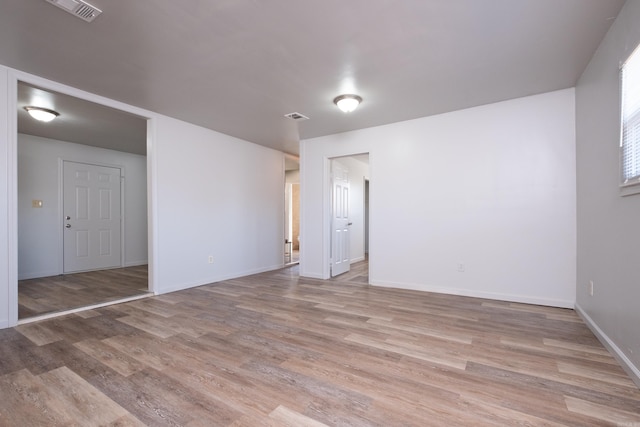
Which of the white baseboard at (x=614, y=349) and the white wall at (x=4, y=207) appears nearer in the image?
the white baseboard at (x=614, y=349)

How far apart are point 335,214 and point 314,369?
3498mm

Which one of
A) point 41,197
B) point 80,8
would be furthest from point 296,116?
point 41,197

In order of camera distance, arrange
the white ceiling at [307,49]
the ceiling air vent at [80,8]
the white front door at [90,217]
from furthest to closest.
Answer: the white front door at [90,217]
the white ceiling at [307,49]
the ceiling air vent at [80,8]

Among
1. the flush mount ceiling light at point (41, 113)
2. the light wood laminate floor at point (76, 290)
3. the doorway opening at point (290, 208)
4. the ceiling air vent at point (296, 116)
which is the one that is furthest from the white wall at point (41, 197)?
the ceiling air vent at point (296, 116)

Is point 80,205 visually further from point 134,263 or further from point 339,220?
point 339,220

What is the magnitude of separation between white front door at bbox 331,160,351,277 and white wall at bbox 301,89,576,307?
66 cm

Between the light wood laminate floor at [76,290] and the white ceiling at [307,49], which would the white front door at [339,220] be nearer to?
the white ceiling at [307,49]

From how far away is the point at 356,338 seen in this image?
256 cm

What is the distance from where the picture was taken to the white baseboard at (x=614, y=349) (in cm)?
184

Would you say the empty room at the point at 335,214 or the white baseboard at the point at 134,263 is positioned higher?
the empty room at the point at 335,214

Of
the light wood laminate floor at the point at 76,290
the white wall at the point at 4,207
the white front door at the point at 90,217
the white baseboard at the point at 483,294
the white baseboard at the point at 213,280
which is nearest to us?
the white wall at the point at 4,207

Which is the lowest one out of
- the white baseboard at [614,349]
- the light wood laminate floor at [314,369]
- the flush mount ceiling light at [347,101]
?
the light wood laminate floor at [314,369]

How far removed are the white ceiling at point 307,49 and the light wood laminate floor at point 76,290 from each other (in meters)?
2.53

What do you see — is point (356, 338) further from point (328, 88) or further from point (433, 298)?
point (328, 88)
